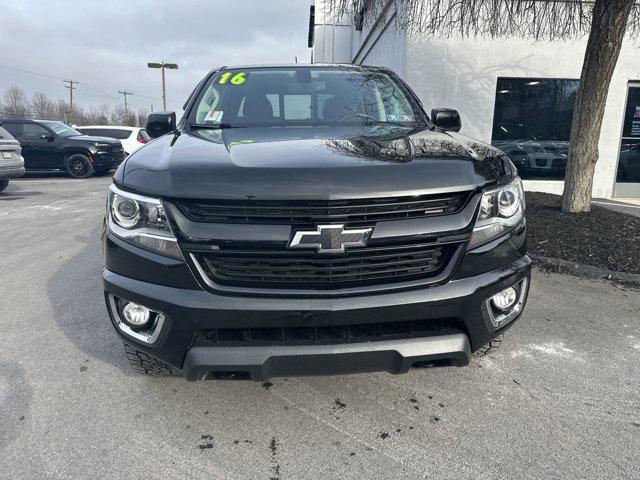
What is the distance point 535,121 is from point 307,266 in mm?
9376

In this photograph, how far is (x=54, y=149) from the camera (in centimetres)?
1466

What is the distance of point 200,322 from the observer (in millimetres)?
1948

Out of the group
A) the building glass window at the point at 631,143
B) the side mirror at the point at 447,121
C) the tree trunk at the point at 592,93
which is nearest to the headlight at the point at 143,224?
the side mirror at the point at 447,121

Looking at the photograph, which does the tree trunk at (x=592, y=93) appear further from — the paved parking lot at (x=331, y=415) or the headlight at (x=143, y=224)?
the headlight at (x=143, y=224)

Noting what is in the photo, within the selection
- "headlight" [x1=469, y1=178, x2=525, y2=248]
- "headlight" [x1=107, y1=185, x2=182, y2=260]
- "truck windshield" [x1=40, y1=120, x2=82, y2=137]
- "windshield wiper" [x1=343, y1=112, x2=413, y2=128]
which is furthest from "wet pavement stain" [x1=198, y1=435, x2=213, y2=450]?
"truck windshield" [x1=40, y1=120, x2=82, y2=137]

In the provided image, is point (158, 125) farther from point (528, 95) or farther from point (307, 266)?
point (528, 95)

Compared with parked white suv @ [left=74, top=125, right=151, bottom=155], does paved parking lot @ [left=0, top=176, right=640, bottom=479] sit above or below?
below

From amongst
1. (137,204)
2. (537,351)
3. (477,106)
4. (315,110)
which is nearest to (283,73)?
(315,110)

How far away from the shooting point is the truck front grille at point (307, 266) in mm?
1968

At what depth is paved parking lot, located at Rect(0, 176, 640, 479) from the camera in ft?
6.75

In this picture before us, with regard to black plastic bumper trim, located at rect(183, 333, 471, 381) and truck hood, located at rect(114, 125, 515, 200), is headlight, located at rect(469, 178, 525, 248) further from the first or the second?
black plastic bumper trim, located at rect(183, 333, 471, 381)

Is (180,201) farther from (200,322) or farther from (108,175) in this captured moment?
(108,175)

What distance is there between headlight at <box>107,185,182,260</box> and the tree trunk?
572 centimetres

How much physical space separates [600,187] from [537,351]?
859cm
